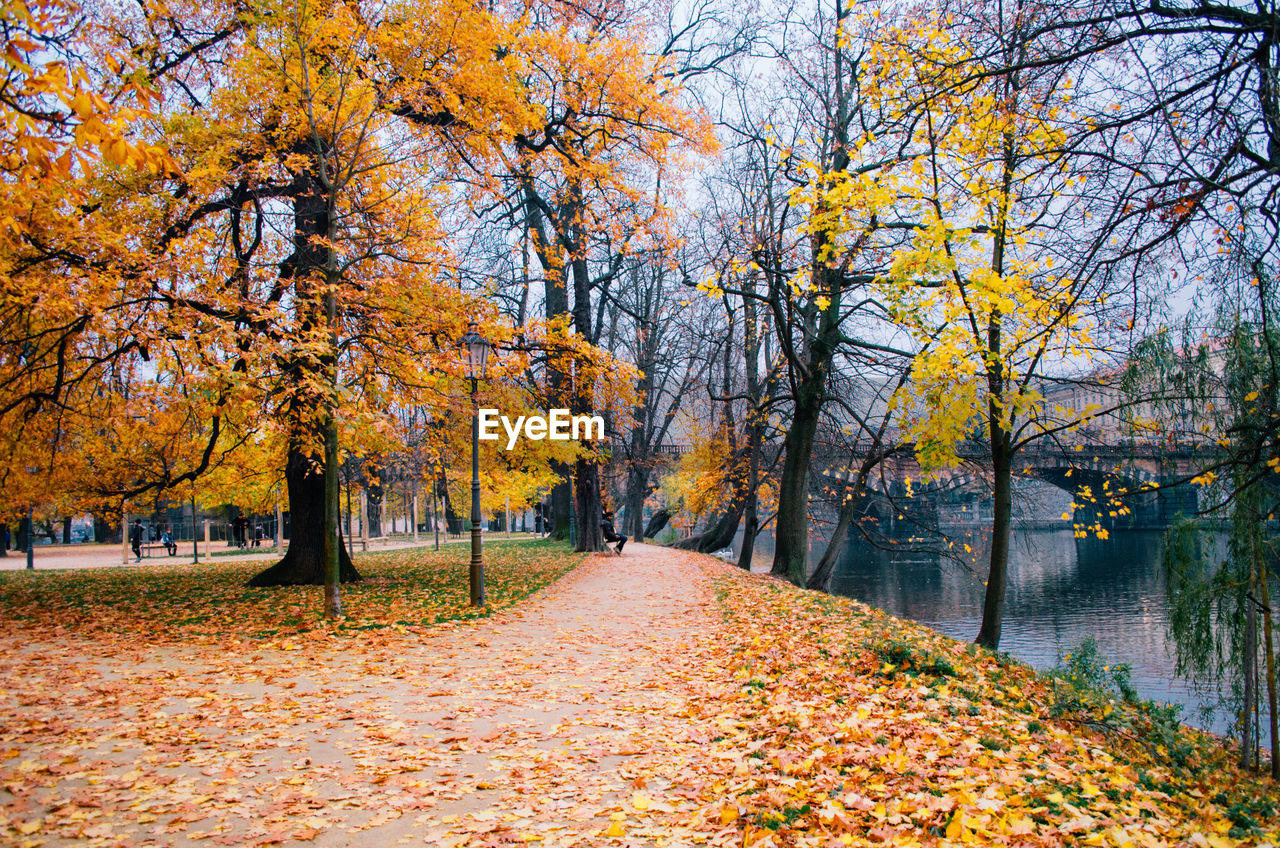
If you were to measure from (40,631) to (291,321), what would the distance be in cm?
510

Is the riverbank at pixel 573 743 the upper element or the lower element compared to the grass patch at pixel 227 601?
upper

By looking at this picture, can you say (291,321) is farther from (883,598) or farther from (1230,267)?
(883,598)

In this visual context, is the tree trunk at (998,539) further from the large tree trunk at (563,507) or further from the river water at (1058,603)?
the large tree trunk at (563,507)

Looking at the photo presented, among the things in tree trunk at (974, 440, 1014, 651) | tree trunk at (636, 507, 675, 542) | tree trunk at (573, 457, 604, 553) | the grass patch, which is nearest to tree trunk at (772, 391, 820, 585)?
the grass patch

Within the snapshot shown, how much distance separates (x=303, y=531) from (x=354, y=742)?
9.85 meters

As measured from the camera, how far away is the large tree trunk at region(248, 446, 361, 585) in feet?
44.7

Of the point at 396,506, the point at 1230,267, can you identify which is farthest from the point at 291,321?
the point at 396,506

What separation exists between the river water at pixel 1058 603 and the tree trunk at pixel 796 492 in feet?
11.9

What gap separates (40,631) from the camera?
31.3 ft

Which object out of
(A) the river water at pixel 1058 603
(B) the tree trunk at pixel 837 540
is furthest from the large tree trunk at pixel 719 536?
(B) the tree trunk at pixel 837 540

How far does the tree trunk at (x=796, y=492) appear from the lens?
16219 mm

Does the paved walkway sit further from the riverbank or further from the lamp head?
the lamp head

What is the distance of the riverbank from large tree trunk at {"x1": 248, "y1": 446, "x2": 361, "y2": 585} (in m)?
4.17

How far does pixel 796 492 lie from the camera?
16.7 meters
